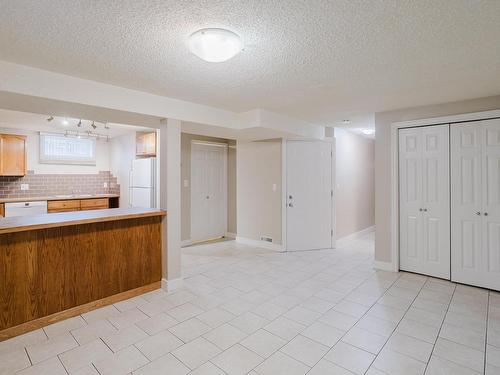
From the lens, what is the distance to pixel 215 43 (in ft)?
5.96

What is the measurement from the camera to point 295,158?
16.5 ft

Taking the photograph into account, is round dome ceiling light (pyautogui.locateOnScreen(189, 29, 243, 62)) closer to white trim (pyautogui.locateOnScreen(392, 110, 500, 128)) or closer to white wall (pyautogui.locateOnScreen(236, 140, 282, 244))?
white trim (pyautogui.locateOnScreen(392, 110, 500, 128))

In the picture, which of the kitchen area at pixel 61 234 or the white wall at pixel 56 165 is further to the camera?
the white wall at pixel 56 165

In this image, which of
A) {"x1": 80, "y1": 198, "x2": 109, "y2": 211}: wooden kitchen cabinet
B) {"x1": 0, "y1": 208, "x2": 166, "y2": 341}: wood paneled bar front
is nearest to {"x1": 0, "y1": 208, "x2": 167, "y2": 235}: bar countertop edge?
{"x1": 0, "y1": 208, "x2": 166, "y2": 341}: wood paneled bar front

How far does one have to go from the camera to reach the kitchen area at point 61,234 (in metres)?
2.43

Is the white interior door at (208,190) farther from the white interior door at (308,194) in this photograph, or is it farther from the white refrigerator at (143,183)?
the white interior door at (308,194)

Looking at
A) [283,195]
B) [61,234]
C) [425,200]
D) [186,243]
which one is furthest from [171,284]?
[425,200]

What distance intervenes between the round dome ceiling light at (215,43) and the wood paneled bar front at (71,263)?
6.47ft

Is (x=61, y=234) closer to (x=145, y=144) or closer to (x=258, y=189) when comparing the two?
(x=145, y=144)

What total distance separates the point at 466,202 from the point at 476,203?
96mm

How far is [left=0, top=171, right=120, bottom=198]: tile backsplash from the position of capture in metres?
5.52

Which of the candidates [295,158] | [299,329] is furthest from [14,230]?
[295,158]

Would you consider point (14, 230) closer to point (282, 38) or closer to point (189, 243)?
point (282, 38)

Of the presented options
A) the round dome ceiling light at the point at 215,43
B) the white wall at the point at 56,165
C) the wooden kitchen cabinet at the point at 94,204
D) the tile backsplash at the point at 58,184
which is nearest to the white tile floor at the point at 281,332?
the round dome ceiling light at the point at 215,43
